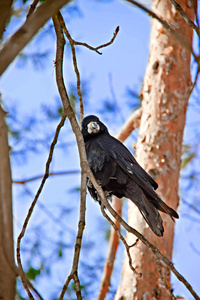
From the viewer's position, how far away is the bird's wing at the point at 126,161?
344cm

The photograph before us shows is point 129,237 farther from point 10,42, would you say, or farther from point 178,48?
point 10,42

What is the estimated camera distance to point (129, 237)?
4191 mm

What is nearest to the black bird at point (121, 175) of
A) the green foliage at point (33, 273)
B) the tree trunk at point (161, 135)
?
the tree trunk at point (161, 135)

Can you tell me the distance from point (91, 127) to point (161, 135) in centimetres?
89

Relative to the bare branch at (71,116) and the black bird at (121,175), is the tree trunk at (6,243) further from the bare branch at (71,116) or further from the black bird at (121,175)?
the black bird at (121,175)

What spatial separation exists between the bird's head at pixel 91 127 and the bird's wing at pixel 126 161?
107 mm

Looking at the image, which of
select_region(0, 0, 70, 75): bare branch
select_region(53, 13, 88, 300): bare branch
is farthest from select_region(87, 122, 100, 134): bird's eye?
select_region(0, 0, 70, 75): bare branch

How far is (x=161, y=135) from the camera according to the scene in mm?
4535

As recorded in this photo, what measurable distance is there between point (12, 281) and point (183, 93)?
3944 millimetres

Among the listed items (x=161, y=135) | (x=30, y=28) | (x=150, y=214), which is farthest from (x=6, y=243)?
(x=161, y=135)

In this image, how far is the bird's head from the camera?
163 inches

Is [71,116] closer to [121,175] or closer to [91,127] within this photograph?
[121,175]

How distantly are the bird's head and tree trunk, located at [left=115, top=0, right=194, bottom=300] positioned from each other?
598 mm

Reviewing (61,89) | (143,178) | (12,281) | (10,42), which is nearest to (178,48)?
(143,178)
